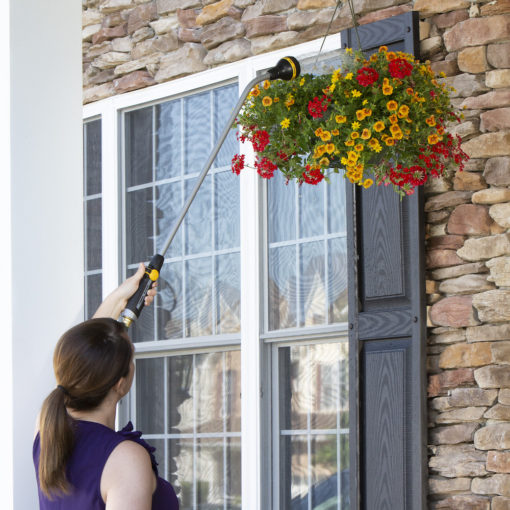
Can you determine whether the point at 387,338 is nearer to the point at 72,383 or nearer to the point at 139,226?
the point at 139,226

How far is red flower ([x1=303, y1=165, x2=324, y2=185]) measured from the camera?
2787 mm

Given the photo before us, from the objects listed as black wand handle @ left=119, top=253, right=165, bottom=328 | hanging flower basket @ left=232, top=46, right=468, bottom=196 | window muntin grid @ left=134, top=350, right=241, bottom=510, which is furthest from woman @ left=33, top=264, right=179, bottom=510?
window muntin grid @ left=134, top=350, right=241, bottom=510

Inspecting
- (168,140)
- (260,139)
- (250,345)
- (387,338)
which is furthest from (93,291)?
(260,139)

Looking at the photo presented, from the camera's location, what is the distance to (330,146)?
2.67 metres

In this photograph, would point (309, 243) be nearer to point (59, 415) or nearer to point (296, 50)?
point (296, 50)

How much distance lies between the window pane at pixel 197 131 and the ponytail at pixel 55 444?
2.93 meters

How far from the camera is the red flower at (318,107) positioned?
272cm

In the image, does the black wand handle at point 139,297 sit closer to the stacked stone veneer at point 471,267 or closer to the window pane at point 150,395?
the stacked stone veneer at point 471,267

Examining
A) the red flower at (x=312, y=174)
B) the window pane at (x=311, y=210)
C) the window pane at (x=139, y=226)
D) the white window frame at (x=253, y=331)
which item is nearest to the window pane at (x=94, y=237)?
the window pane at (x=139, y=226)

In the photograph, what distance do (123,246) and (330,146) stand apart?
7.80 feet

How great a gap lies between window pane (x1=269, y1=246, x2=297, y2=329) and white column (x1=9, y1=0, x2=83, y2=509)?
1.92 m

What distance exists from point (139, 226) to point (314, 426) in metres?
1.53

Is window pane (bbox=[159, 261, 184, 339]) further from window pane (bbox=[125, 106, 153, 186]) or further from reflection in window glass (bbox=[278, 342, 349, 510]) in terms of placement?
reflection in window glass (bbox=[278, 342, 349, 510])

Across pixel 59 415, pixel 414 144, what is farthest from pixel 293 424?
pixel 59 415
